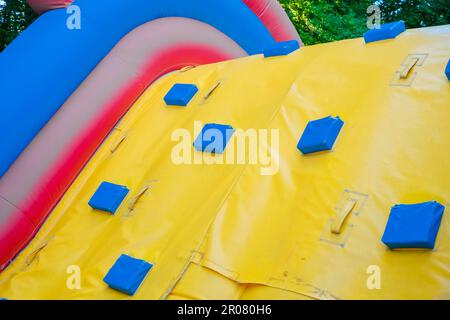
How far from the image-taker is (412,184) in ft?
3.94

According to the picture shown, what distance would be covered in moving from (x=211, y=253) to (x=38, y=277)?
0.68 m

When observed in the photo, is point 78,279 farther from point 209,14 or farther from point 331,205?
point 209,14

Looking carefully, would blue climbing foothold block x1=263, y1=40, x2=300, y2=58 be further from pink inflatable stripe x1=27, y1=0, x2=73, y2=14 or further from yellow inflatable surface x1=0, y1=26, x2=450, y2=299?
pink inflatable stripe x1=27, y1=0, x2=73, y2=14

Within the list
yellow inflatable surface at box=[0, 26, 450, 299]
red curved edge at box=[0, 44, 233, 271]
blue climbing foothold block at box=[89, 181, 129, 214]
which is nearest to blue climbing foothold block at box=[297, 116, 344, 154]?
yellow inflatable surface at box=[0, 26, 450, 299]

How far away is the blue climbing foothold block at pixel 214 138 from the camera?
1.64 metres

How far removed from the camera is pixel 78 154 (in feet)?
6.58

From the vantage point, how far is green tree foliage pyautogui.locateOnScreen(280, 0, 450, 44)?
5.29 m

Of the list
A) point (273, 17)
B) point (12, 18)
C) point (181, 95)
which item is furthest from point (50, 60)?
point (12, 18)

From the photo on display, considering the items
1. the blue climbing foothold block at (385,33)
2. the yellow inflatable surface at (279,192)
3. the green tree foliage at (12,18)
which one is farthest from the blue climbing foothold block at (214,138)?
the green tree foliage at (12,18)

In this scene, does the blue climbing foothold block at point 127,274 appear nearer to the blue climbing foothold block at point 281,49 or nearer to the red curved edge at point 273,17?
the blue climbing foothold block at point 281,49

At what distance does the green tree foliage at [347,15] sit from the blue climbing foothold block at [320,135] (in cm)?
392

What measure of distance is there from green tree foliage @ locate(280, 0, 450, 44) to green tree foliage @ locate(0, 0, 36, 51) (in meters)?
2.61

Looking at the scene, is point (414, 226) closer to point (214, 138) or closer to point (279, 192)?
point (279, 192)
